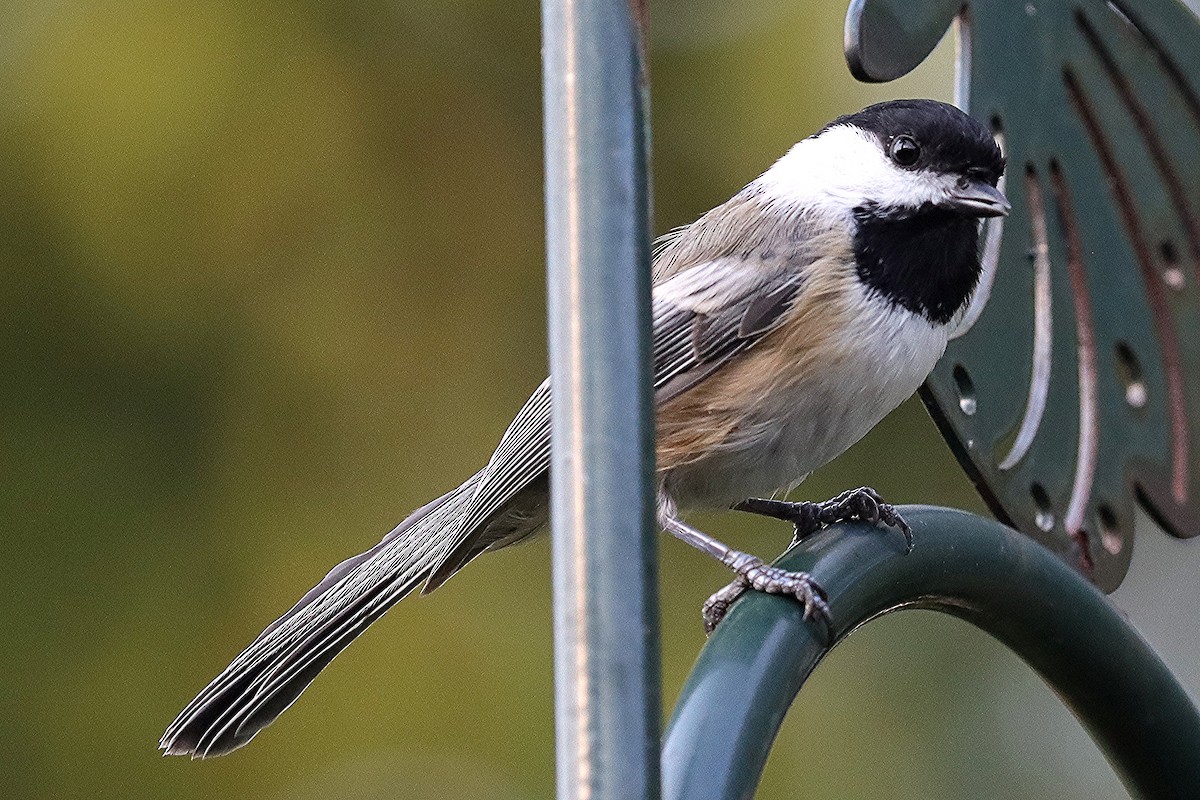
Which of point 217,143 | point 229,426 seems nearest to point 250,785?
point 229,426

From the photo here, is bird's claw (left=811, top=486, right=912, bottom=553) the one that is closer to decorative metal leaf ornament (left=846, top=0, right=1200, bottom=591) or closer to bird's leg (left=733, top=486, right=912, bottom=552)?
bird's leg (left=733, top=486, right=912, bottom=552)

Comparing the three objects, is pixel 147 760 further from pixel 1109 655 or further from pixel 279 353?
pixel 1109 655

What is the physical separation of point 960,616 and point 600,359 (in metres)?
0.84

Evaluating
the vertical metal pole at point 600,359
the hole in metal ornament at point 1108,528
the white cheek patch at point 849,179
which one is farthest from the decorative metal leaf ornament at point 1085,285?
the vertical metal pole at point 600,359

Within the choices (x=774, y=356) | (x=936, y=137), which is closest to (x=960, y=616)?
(x=774, y=356)

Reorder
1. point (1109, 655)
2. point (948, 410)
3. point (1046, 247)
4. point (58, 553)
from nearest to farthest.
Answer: point (1109, 655)
point (948, 410)
point (1046, 247)
point (58, 553)

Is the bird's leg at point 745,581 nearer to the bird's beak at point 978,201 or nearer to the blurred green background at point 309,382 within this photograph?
the bird's beak at point 978,201

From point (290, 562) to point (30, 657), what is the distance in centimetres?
49

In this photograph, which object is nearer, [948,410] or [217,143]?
[948,410]

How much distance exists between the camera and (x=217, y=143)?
10.5 ft

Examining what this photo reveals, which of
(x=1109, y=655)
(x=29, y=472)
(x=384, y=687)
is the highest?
(x=29, y=472)

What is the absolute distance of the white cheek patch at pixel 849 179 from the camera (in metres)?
2.17

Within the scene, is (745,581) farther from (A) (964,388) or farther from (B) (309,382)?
(B) (309,382)

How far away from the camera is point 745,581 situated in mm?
1694
